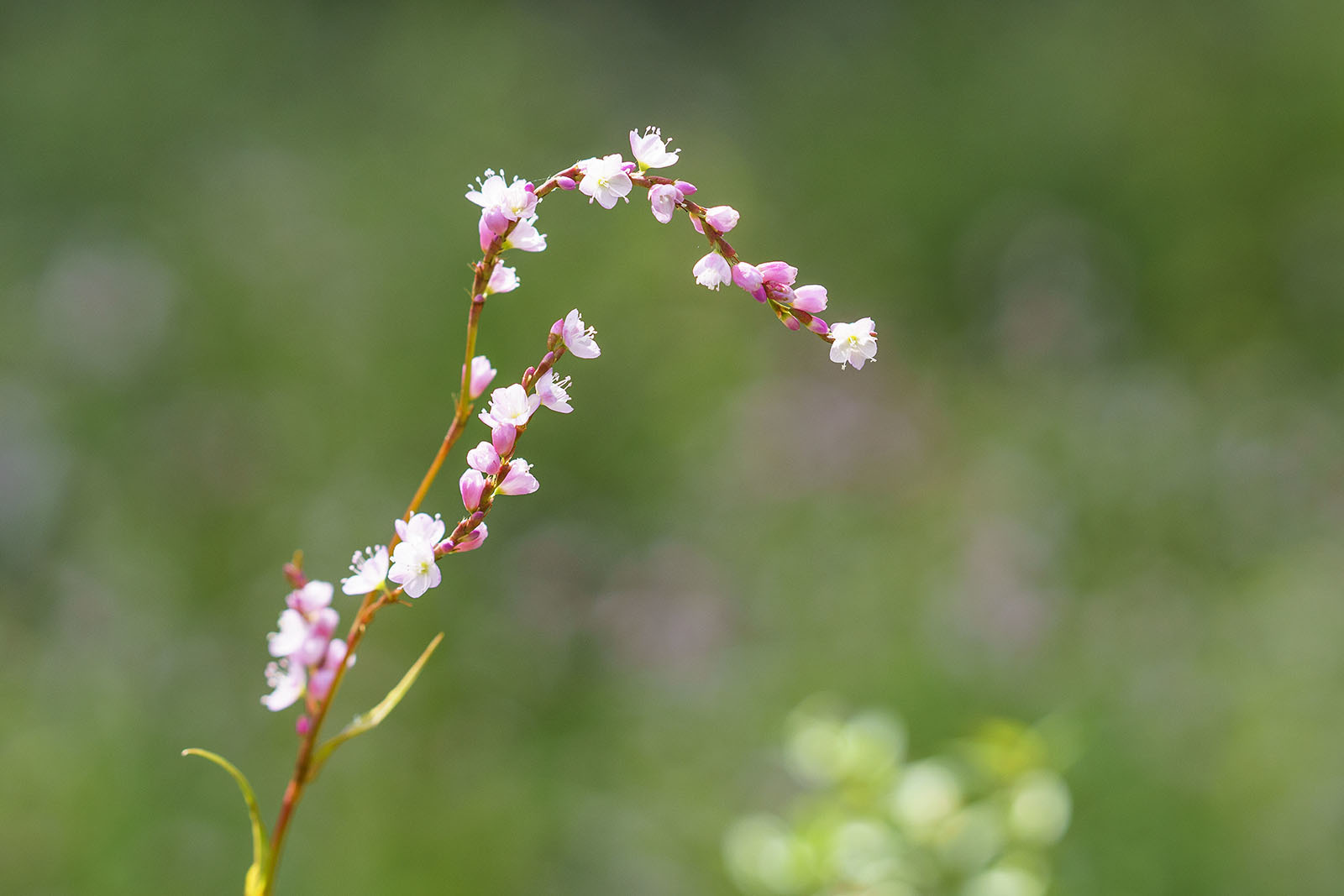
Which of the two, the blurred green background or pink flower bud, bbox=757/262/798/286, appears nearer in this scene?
pink flower bud, bbox=757/262/798/286

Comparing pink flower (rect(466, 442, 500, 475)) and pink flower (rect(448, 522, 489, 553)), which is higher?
pink flower (rect(466, 442, 500, 475))

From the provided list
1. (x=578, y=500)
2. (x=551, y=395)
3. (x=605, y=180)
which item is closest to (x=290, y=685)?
(x=551, y=395)

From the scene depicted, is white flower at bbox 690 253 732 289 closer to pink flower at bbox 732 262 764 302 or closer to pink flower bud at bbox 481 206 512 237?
pink flower at bbox 732 262 764 302

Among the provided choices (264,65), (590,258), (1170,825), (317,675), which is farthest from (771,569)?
(264,65)

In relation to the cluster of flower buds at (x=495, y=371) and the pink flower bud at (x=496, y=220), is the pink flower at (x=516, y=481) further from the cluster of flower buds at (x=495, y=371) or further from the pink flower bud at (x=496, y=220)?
the pink flower bud at (x=496, y=220)

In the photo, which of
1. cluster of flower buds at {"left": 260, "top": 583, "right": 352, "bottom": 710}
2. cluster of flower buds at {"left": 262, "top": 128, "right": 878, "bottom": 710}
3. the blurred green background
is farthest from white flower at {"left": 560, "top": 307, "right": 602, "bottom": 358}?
the blurred green background

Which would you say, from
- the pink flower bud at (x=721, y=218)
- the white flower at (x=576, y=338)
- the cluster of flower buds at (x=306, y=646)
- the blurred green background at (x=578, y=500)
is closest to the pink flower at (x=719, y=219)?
the pink flower bud at (x=721, y=218)

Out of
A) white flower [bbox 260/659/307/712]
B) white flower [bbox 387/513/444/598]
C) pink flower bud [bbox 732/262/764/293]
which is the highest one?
pink flower bud [bbox 732/262/764/293]

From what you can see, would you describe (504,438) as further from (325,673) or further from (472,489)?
(325,673)
